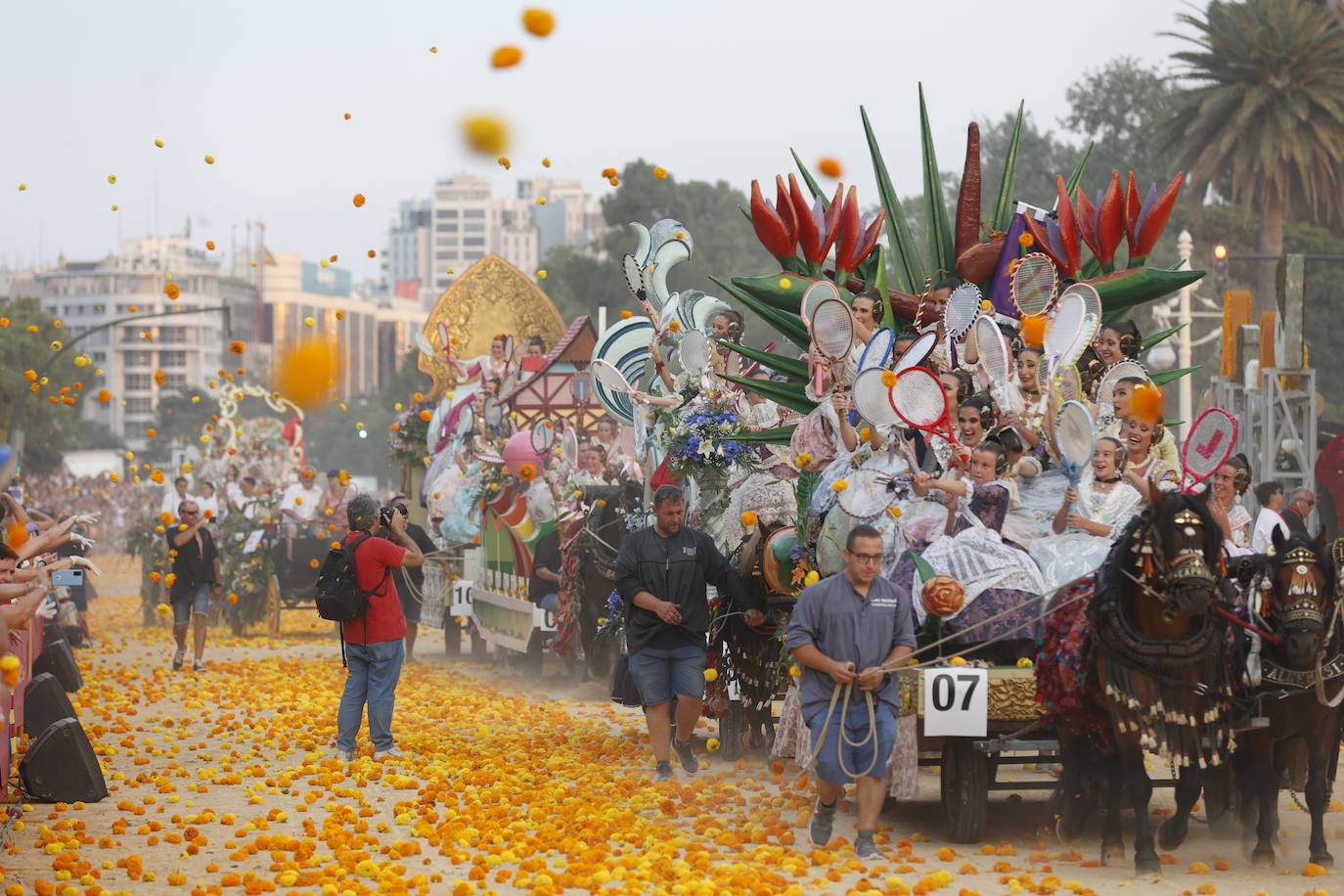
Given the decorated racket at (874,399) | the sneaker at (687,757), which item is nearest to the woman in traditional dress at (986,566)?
the decorated racket at (874,399)

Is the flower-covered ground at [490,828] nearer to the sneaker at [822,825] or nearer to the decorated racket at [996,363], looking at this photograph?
the sneaker at [822,825]

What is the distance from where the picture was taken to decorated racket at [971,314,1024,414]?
1100 cm

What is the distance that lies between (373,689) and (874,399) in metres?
4.79

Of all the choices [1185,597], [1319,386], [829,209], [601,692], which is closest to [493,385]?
[601,692]

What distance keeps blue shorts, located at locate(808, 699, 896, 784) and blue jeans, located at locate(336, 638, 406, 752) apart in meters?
4.76

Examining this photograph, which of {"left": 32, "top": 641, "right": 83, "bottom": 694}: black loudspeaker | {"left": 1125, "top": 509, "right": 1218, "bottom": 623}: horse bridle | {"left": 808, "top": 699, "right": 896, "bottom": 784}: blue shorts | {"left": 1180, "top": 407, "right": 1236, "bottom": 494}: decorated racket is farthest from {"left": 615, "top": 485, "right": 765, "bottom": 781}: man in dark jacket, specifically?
{"left": 32, "top": 641, "right": 83, "bottom": 694}: black loudspeaker

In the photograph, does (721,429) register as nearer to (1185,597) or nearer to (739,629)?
(739,629)

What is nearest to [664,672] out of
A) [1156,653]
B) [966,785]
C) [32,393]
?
[966,785]

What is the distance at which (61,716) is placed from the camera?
38.7 feet

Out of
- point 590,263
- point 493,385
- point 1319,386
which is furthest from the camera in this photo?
point 590,263

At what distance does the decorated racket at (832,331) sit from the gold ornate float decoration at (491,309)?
54.1ft

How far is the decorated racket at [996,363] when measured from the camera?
11.0 metres

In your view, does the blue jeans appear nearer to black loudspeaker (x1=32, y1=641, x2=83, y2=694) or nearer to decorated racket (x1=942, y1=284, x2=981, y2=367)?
black loudspeaker (x1=32, y1=641, x2=83, y2=694)

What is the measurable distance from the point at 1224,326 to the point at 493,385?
991cm
